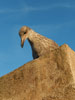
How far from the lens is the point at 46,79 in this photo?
3885mm

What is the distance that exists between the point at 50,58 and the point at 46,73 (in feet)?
1.03

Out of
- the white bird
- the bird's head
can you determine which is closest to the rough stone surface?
the white bird

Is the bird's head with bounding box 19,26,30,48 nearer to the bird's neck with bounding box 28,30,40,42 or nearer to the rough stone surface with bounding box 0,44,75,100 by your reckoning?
the bird's neck with bounding box 28,30,40,42

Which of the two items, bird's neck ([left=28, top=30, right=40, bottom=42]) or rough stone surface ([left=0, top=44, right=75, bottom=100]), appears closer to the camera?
rough stone surface ([left=0, top=44, right=75, bottom=100])

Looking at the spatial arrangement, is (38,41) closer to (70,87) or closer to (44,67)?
(44,67)

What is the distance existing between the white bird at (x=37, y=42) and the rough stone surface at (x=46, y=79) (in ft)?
4.22

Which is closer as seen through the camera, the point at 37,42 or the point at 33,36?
the point at 37,42

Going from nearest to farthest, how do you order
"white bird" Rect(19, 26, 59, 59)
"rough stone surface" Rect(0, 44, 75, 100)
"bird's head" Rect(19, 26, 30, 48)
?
"rough stone surface" Rect(0, 44, 75, 100)
"white bird" Rect(19, 26, 59, 59)
"bird's head" Rect(19, 26, 30, 48)

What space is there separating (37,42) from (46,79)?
1.92m

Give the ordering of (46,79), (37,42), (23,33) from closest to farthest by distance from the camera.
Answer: (46,79) → (37,42) → (23,33)

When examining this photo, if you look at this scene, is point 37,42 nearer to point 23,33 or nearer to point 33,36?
point 33,36

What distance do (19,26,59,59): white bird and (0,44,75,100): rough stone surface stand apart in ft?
4.22

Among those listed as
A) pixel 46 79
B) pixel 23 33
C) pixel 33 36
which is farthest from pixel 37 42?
pixel 46 79

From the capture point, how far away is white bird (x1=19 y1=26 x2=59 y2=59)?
18.0 ft
